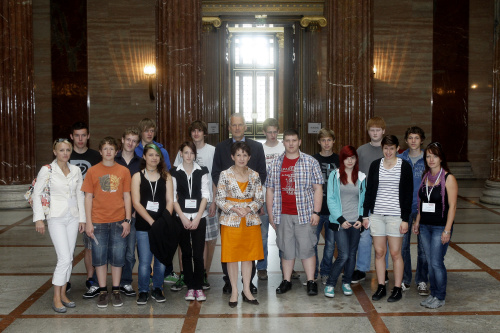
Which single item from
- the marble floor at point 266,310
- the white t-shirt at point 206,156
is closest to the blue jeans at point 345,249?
the marble floor at point 266,310

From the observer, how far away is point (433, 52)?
16609mm

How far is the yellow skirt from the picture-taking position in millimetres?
5383

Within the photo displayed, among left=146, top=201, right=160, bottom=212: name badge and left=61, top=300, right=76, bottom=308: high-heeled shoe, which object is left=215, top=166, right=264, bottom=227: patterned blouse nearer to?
left=146, top=201, right=160, bottom=212: name badge

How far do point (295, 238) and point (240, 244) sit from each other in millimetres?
657

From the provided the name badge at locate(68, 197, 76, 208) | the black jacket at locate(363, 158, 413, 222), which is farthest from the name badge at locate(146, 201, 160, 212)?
the black jacket at locate(363, 158, 413, 222)

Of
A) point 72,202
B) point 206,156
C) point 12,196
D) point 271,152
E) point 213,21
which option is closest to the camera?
point 72,202

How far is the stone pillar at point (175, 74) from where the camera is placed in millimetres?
8602

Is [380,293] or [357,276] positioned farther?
[357,276]

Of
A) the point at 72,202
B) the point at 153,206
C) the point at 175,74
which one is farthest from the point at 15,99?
the point at 153,206

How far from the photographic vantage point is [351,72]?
29.5ft

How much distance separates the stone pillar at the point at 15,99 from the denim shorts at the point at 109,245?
6673 millimetres

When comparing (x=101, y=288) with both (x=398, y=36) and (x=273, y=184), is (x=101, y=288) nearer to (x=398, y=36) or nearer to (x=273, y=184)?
(x=273, y=184)

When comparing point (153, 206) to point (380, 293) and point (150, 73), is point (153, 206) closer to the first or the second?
point (380, 293)

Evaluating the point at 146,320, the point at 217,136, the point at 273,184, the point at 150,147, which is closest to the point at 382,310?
the point at 273,184
